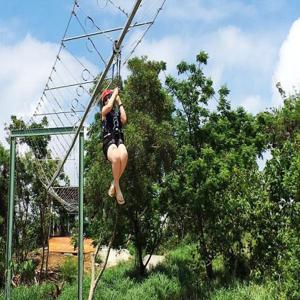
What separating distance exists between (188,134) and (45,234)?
588 centimetres

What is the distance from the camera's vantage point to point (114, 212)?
1192 cm

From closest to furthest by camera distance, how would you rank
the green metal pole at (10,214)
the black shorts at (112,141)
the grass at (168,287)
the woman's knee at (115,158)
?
1. the woman's knee at (115,158)
2. the black shorts at (112,141)
3. the green metal pole at (10,214)
4. the grass at (168,287)

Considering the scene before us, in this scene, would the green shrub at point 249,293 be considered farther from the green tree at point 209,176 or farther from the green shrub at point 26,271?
the green shrub at point 26,271

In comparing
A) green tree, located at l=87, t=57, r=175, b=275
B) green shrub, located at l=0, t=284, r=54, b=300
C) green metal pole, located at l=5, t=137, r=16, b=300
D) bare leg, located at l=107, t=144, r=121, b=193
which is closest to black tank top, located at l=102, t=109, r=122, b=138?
bare leg, located at l=107, t=144, r=121, b=193

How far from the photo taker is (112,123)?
458cm

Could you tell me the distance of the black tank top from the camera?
4559mm

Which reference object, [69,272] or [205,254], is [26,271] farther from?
[205,254]

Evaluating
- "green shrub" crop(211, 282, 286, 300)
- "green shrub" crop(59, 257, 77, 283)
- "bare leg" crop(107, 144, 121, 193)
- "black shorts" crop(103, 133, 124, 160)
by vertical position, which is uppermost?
"black shorts" crop(103, 133, 124, 160)

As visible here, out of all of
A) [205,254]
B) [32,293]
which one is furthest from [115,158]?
[32,293]

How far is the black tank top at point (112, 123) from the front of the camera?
15.0ft

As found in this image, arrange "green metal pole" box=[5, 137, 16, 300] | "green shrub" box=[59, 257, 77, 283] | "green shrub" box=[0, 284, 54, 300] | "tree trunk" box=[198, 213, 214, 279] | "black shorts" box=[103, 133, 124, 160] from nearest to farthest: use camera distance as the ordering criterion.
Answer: "black shorts" box=[103, 133, 124, 160] → "green metal pole" box=[5, 137, 16, 300] → "green shrub" box=[0, 284, 54, 300] → "tree trunk" box=[198, 213, 214, 279] → "green shrub" box=[59, 257, 77, 283]

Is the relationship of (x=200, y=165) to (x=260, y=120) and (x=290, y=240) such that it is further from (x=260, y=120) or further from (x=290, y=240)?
(x=260, y=120)

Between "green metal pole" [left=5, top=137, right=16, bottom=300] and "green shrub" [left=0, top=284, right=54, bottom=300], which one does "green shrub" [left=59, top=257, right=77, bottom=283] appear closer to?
Result: "green shrub" [left=0, top=284, right=54, bottom=300]

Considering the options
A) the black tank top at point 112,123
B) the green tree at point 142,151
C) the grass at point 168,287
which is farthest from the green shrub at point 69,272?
the black tank top at point 112,123
